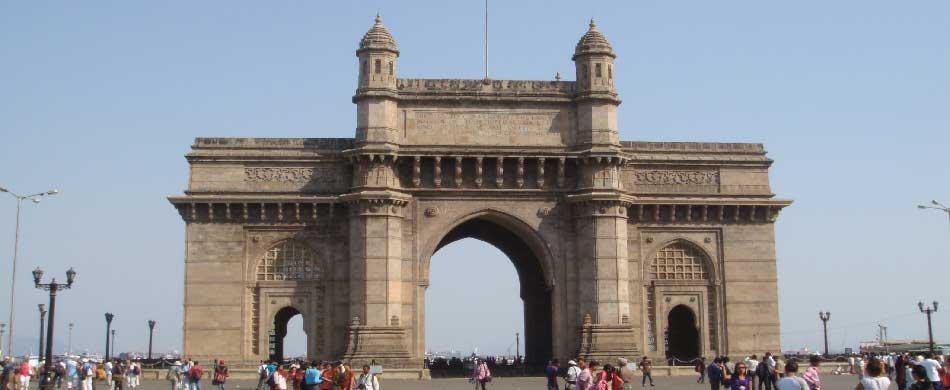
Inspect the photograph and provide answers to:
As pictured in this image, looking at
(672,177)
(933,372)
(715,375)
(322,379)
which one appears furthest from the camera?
(672,177)

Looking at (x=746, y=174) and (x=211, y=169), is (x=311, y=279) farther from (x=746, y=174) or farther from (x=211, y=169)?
(x=746, y=174)

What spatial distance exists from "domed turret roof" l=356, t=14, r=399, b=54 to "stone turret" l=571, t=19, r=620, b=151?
7.58m

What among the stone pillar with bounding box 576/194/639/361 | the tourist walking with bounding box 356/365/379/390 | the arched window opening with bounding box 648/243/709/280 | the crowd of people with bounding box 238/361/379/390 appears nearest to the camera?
the crowd of people with bounding box 238/361/379/390

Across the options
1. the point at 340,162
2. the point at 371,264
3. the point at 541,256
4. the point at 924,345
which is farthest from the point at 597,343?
the point at 924,345

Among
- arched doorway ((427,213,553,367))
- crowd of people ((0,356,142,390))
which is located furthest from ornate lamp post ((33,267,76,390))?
arched doorway ((427,213,553,367))

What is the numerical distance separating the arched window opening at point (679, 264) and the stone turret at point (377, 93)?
12.1 metres

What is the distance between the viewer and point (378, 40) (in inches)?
1962

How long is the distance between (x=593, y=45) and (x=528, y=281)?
12.4 meters

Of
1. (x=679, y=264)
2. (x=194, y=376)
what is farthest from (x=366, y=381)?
(x=679, y=264)

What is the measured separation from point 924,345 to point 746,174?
1761 inches

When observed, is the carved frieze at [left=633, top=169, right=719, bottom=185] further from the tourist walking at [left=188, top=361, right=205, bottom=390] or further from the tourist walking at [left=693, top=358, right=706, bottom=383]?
the tourist walking at [left=188, top=361, right=205, bottom=390]

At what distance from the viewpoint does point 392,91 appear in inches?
1953

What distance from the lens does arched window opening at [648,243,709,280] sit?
5172cm

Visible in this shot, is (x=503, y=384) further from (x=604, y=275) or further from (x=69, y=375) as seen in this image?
(x=69, y=375)
